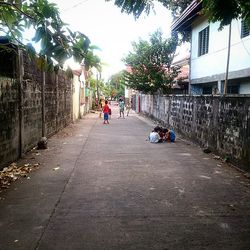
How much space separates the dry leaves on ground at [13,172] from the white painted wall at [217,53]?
6.30 meters

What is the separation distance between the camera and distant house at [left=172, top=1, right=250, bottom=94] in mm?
13016

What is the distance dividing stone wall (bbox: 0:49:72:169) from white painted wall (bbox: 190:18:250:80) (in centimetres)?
561

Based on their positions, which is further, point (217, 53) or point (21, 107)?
point (217, 53)

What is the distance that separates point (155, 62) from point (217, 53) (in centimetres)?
847

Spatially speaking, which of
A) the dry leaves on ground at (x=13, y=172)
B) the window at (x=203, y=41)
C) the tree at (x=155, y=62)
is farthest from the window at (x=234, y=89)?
the dry leaves on ground at (x=13, y=172)


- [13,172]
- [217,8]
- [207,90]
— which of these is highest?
[217,8]

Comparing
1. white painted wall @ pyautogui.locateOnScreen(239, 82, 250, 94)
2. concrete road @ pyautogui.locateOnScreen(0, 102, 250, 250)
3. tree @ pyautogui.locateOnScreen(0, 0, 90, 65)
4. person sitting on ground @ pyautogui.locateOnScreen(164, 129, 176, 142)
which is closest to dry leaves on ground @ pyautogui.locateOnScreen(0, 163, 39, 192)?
concrete road @ pyautogui.locateOnScreen(0, 102, 250, 250)

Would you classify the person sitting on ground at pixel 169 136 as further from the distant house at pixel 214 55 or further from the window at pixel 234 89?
the window at pixel 234 89

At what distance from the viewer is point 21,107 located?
9969 millimetres

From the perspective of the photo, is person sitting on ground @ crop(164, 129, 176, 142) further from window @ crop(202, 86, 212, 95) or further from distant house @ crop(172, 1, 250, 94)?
window @ crop(202, 86, 212, 95)

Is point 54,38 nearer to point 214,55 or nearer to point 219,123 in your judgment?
point 219,123

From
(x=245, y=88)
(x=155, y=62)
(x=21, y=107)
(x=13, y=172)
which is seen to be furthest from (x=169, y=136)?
(x=155, y=62)

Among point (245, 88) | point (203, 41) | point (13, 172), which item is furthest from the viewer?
point (203, 41)

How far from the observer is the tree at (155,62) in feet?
76.0
